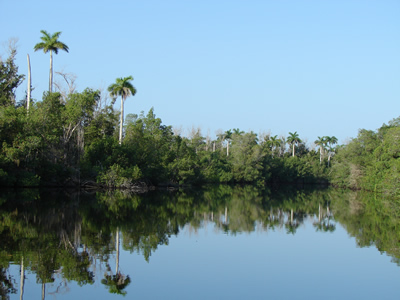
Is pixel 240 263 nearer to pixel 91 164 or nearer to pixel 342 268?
pixel 342 268

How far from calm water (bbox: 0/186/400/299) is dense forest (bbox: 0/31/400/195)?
41.9 ft

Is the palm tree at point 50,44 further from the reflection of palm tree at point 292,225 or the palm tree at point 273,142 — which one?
the palm tree at point 273,142

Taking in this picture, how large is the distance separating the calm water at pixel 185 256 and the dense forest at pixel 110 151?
1276 cm

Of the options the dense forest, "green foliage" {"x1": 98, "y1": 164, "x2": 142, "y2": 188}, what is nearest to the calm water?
the dense forest

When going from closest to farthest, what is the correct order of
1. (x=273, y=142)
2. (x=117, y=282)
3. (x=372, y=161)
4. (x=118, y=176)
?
1. (x=117, y=282)
2. (x=118, y=176)
3. (x=372, y=161)
4. (x=273, y=142)

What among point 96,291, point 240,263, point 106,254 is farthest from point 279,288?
point 106,254

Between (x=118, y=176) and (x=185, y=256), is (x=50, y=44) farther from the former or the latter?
(x=185, y=256)

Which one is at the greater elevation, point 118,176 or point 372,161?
point 372,161

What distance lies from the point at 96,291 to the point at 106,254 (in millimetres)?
3254

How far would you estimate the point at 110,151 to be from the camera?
142ft

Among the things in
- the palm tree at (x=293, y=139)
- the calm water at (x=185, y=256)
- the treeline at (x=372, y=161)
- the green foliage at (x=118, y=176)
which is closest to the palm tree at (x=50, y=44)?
the green foliage at (x=118, y=176)

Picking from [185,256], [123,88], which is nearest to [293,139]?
[123,88]

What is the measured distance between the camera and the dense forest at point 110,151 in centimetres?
3516

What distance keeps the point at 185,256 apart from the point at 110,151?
30.9m
